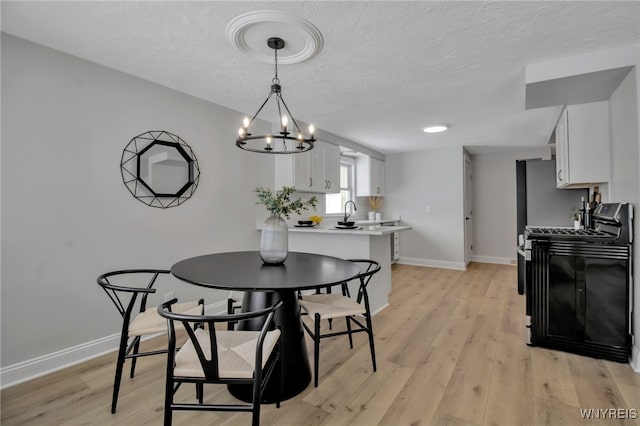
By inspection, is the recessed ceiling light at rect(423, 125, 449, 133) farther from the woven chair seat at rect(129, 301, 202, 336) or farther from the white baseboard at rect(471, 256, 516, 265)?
the woven chair seat at rect(129, 301, 202, 336)

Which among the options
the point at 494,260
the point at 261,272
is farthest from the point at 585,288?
the point at 494,260

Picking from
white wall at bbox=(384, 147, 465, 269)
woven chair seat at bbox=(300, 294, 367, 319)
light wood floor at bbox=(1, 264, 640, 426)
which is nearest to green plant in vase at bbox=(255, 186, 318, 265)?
woven chair seat at bbox=(300, 294, 367, 319)

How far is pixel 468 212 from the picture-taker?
5824 millimetres

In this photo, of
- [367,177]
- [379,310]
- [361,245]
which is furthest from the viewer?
[367,177]

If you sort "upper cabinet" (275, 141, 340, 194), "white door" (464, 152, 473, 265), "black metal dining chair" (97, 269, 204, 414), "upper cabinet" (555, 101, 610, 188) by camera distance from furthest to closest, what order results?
"white door" (464, 152, 473, 265) < "upper cabinet" (275, 141, 340, 194) < "upper cabinet" (555, 101, 610, 188) < "black metal dining chair" (97, 269, 204, 414)

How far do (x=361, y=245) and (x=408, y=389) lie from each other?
1419 millimetres

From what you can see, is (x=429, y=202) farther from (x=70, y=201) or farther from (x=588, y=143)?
(x=70, y=201)

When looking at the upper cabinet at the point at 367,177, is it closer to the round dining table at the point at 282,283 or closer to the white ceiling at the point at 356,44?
the white ceiling at the point at 356,44

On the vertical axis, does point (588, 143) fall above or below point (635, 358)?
above

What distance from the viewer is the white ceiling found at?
1710 mm

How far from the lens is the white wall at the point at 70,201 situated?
1.98 m

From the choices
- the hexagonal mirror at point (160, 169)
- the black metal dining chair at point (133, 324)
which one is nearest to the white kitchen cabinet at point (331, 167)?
the hexagonal mirror at point (160, 169)

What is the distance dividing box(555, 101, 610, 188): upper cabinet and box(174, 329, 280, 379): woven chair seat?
9.68 ft

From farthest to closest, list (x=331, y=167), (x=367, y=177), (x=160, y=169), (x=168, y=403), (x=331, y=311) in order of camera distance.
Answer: (x=367, y=177)
(x=331, y=167)
(x=160, y=169)
(x=331, y=311)
(x=168, y=403)
